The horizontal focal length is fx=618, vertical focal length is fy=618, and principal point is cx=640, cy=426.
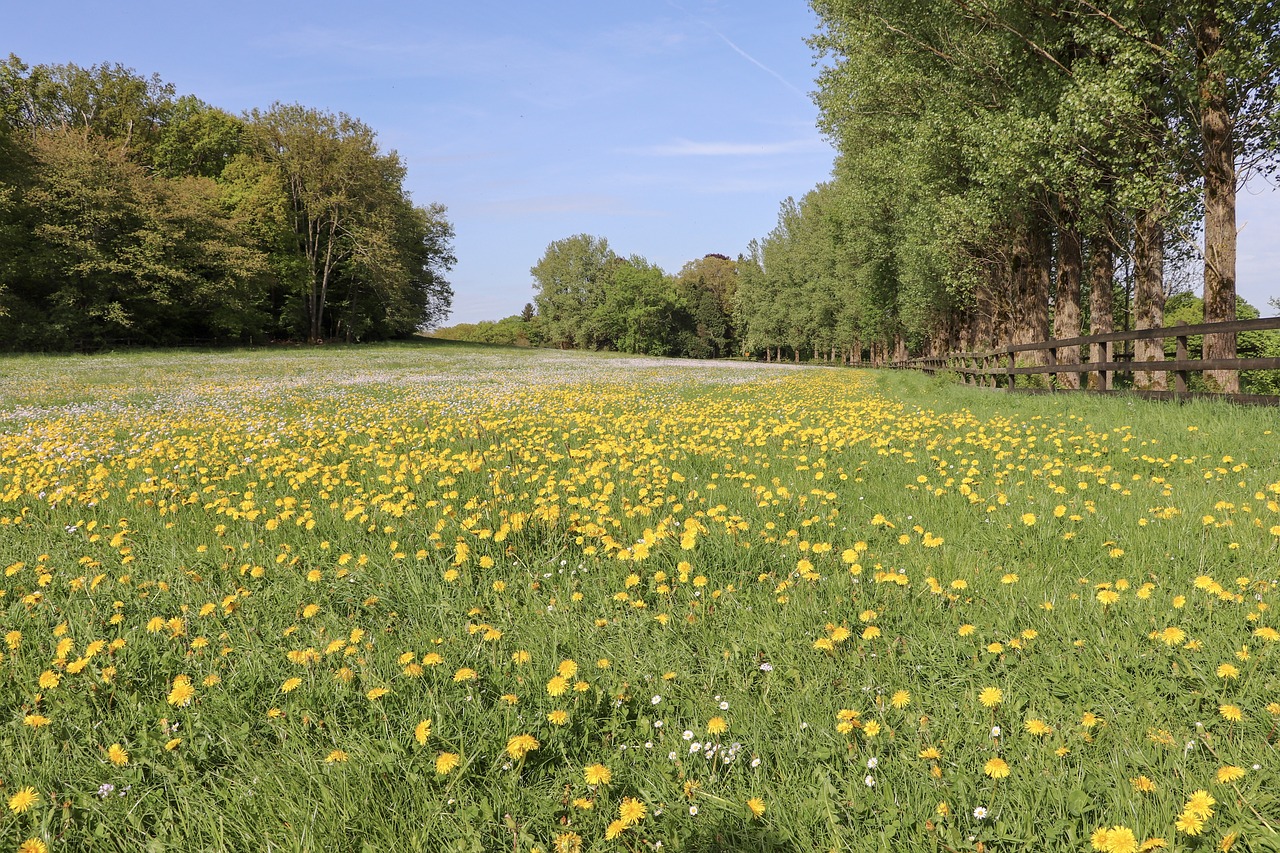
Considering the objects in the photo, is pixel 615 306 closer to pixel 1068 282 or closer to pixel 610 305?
pixel 610 305

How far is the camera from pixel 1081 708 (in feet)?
7.86

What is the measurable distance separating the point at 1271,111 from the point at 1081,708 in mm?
13726

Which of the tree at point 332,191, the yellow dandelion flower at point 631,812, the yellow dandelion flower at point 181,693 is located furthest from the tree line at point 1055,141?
the tree at point 332,191

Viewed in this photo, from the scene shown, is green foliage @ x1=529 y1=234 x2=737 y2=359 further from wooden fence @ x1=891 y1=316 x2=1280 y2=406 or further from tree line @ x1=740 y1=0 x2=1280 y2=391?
wooden fence @ x1=891 y1=316 x2=1280 y2=406

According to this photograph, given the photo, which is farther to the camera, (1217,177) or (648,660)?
(1217,177)

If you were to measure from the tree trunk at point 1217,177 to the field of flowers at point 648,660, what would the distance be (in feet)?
22.9

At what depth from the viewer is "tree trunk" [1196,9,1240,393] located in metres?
10.4

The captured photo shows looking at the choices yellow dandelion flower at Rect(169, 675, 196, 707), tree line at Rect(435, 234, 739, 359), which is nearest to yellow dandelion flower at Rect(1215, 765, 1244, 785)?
yellow dandelion flower at Rect(169, 675, 196, 707)

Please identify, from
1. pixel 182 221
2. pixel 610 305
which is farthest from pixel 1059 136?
pixel 610 305

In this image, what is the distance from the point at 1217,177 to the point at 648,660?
44.5 feet

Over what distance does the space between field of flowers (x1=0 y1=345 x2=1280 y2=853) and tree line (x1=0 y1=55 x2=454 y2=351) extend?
41447mm

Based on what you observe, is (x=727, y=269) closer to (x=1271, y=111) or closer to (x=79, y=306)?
(x=79, y=306)

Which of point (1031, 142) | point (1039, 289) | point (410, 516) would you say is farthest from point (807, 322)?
point (410, 516)

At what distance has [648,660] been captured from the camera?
9.25ft
